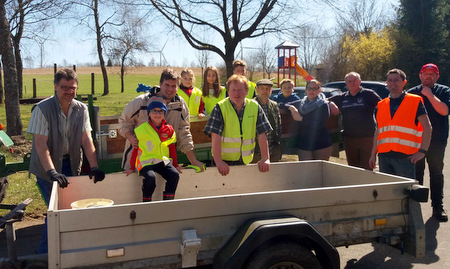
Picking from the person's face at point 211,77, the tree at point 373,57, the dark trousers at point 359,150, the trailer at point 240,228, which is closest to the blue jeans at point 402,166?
the dark trousers at point 359,150

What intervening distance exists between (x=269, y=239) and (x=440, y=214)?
374 centimetres

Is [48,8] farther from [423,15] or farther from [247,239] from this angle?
[423,15]

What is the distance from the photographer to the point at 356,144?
602 cm

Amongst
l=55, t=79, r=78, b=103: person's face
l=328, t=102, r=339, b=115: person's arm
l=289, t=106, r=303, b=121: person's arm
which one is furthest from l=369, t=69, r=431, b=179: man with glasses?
l=55, t=79, r=78, b=103: person's face

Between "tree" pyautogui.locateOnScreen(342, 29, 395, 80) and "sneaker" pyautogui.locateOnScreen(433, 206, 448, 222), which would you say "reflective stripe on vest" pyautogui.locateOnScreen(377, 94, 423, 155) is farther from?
"tree" pyautogui.locateOnScreen(342, 29, 395, 80)

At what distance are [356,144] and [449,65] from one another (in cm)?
3747

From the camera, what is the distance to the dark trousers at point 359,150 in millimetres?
5945

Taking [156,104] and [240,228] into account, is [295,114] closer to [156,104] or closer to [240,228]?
[156,104]

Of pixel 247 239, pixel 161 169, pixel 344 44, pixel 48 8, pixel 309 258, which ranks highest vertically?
pixel 344 44

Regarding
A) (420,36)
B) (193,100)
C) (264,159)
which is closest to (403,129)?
(264,159)

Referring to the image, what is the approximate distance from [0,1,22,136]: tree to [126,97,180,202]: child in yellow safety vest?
21.6ft

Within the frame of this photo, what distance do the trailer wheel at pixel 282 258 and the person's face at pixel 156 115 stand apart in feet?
5.06

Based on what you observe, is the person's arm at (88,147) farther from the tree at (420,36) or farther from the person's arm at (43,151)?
the tree at (420,36)

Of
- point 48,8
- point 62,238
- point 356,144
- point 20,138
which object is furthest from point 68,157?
point 48,8
